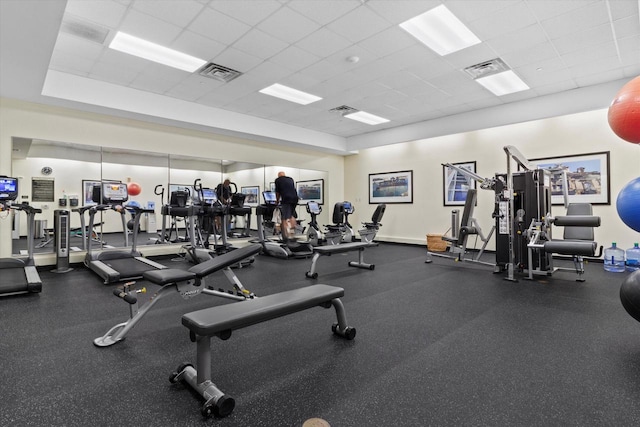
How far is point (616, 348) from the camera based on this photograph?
227 cm

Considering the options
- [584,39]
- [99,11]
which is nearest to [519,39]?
[584,39]

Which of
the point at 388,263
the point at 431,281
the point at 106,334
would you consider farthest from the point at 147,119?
the point at 431,281

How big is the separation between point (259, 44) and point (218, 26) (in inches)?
22.9

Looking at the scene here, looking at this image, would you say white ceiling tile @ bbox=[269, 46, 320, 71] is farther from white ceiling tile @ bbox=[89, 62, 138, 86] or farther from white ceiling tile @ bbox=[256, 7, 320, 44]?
white ceiling tile @ bbox=[89, 62, 138, 86]

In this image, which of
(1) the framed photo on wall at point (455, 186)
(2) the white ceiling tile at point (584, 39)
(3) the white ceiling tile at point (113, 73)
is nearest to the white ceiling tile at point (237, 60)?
(3) the white ceiling tile at point (113, 73)

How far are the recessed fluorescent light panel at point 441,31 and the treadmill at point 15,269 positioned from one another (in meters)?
5.21

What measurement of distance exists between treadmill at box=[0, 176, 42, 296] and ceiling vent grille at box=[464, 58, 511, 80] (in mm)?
6434

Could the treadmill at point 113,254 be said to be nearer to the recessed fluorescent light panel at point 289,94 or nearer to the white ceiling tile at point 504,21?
the recessed fluorescent light panel at point 289,94

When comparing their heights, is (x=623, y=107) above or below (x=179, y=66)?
below

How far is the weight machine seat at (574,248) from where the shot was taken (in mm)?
3523

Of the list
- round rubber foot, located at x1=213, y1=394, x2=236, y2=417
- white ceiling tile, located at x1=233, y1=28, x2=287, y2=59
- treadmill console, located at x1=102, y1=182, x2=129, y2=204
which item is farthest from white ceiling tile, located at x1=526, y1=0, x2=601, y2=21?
treadmill console, located at x1=102, y1=182, x2=129, y2=204

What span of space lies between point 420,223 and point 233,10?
6431mm

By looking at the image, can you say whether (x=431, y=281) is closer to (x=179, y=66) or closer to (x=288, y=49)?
(x=288, y=49)

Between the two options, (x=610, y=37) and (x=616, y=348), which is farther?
(x=610, y=37)
